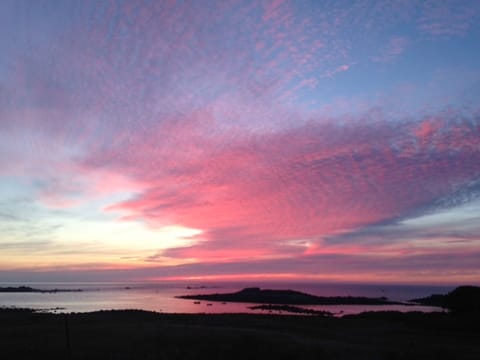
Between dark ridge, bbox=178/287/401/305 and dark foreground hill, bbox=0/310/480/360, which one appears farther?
dark ridge, bbox=178/287/401/305

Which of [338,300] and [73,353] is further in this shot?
[338,300]

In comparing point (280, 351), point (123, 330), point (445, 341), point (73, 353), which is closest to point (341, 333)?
point (445, 341)

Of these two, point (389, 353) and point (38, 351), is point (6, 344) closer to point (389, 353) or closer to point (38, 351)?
point (38, 351)

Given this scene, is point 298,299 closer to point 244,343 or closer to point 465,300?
point 465,300

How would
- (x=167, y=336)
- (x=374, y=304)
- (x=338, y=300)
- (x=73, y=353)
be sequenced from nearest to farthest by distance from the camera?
1. (x=73, y=353)
2. (x=167, y=336)
3. (x=374, y=304)
4. (x=338, y=300)

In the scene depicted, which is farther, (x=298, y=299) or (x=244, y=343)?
(x=298, y=299)

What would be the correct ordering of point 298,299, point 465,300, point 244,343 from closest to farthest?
point 244,343 → point 465,300 → point 298,299

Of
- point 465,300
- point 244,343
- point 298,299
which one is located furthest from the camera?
point 298,299

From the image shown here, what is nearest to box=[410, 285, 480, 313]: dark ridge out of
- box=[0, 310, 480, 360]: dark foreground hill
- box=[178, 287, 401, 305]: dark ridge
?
box=[0, 310, 480, 360]: dark foreground hill

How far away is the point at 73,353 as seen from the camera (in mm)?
23375

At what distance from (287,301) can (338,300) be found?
1530 cm

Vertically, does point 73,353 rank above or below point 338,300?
above

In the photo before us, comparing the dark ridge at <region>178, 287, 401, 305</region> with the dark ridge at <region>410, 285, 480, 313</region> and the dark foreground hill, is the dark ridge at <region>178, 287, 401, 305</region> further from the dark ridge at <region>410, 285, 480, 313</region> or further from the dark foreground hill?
the dark foreground hill

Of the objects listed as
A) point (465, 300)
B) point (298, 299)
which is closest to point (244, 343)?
point (465, 300)
